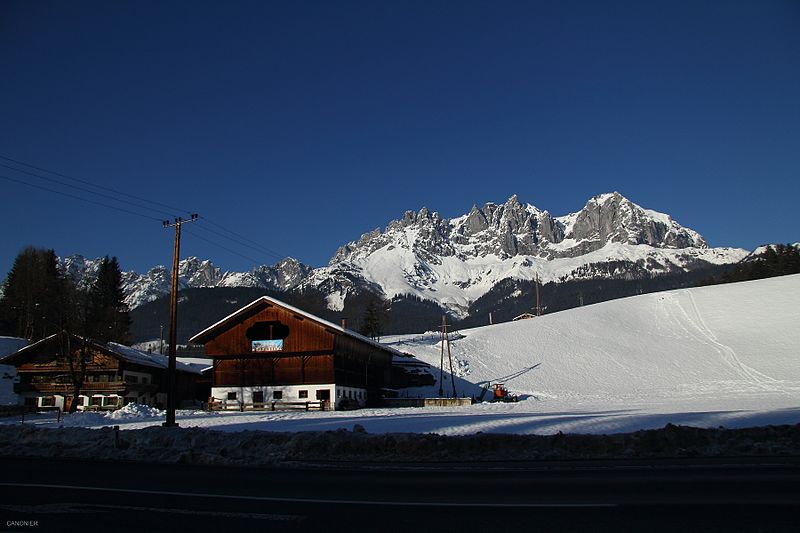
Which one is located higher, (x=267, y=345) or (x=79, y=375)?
(x=267, y=345)

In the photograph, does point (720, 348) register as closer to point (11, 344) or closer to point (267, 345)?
point (267, 345)

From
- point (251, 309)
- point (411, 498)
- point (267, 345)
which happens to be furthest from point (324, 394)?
point (411, 498)

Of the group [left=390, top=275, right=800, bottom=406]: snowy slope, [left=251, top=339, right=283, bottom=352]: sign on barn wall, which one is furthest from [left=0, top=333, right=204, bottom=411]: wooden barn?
[left=390, top=275, right=800, bottom=406]: snowy slope

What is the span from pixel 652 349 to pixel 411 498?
7998cm

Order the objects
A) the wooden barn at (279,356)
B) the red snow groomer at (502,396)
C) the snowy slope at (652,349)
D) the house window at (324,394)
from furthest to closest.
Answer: the snowy slope at (652,349) < the red snow groomer at (502,396) < the wooden barn at (279,356) < the house window at (324,394)

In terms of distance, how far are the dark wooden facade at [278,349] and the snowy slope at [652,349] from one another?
2215 cm

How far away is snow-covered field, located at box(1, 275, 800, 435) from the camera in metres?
53.2

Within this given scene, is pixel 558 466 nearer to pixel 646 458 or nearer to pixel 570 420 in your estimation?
pixel 646 458

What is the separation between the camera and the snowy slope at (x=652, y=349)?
66500 millimetres

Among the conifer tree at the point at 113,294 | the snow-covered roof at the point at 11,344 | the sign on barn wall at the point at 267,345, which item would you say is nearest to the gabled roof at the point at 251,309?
the sign on barn wall at the point at 267,345

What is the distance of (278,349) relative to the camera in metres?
59.4

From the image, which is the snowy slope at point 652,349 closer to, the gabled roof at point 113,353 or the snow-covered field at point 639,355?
the snow-covered field at point 639,355

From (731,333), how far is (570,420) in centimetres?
6887

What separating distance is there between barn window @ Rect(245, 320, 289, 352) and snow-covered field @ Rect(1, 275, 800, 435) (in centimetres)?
1045
